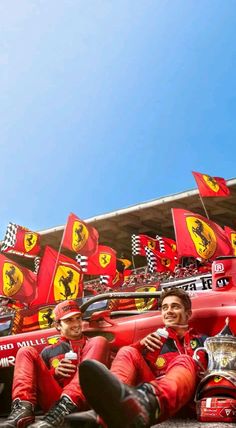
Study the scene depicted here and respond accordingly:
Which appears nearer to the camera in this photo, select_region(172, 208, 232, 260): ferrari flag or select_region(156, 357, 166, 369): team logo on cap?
select_region(156, 357, 166, 369): team logo on cap

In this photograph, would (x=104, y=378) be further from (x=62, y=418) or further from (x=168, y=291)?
(x=168, y=291)

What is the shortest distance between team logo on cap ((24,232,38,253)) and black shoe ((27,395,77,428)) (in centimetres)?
2336

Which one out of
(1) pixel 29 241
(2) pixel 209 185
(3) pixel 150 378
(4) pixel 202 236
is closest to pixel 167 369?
(3) pixel 150 378

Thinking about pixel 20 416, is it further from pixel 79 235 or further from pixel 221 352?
pixel 79 235

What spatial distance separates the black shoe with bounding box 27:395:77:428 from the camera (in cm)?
258

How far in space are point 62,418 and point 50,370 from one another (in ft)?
2.33

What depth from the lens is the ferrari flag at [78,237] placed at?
20.4 metres

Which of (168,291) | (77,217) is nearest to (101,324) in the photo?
(168,291)

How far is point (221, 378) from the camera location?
281cm

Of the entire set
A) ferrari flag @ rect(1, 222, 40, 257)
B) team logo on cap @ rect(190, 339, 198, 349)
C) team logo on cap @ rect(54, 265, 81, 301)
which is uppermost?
ferrari flag @ rect(1, 222, 40, 257)

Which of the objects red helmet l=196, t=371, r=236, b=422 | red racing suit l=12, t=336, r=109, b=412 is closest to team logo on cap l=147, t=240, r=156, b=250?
red racing suit l=12, t=336, r=109, b=412

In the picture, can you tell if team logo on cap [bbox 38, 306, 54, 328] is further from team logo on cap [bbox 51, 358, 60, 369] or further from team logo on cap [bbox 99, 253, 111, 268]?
team logo on cap [bbox 99, 253, 111, 268]

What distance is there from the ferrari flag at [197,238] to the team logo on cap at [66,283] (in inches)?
142

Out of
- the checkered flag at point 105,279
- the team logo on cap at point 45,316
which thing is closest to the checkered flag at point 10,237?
the checkered flag at point 105,279
